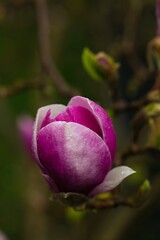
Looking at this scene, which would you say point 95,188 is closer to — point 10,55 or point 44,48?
point 44,48

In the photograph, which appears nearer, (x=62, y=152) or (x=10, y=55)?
(x=62, y=152)

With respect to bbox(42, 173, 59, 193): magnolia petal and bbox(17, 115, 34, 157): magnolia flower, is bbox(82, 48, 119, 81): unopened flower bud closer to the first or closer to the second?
bbox(42, 173, 59, 193): magnolia petal

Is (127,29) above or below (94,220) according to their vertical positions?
above

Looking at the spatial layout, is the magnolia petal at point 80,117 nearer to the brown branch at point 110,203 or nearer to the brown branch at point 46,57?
the brown branch at point 110,203

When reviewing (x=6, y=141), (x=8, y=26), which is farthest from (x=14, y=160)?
(x=8, y=26)

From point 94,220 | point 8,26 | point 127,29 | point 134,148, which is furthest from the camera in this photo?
point 8,26

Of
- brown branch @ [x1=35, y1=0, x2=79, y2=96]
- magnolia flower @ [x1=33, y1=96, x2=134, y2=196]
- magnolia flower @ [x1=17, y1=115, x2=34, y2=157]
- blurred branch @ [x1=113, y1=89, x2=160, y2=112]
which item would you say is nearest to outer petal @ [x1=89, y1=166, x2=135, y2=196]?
magnolia flower @ [x1=33, y1=96, x2=134, y2=196]

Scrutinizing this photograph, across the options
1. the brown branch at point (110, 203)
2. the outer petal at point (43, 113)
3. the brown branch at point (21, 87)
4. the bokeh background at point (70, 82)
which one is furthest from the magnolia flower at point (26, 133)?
the outer petal at point (43, 113)
